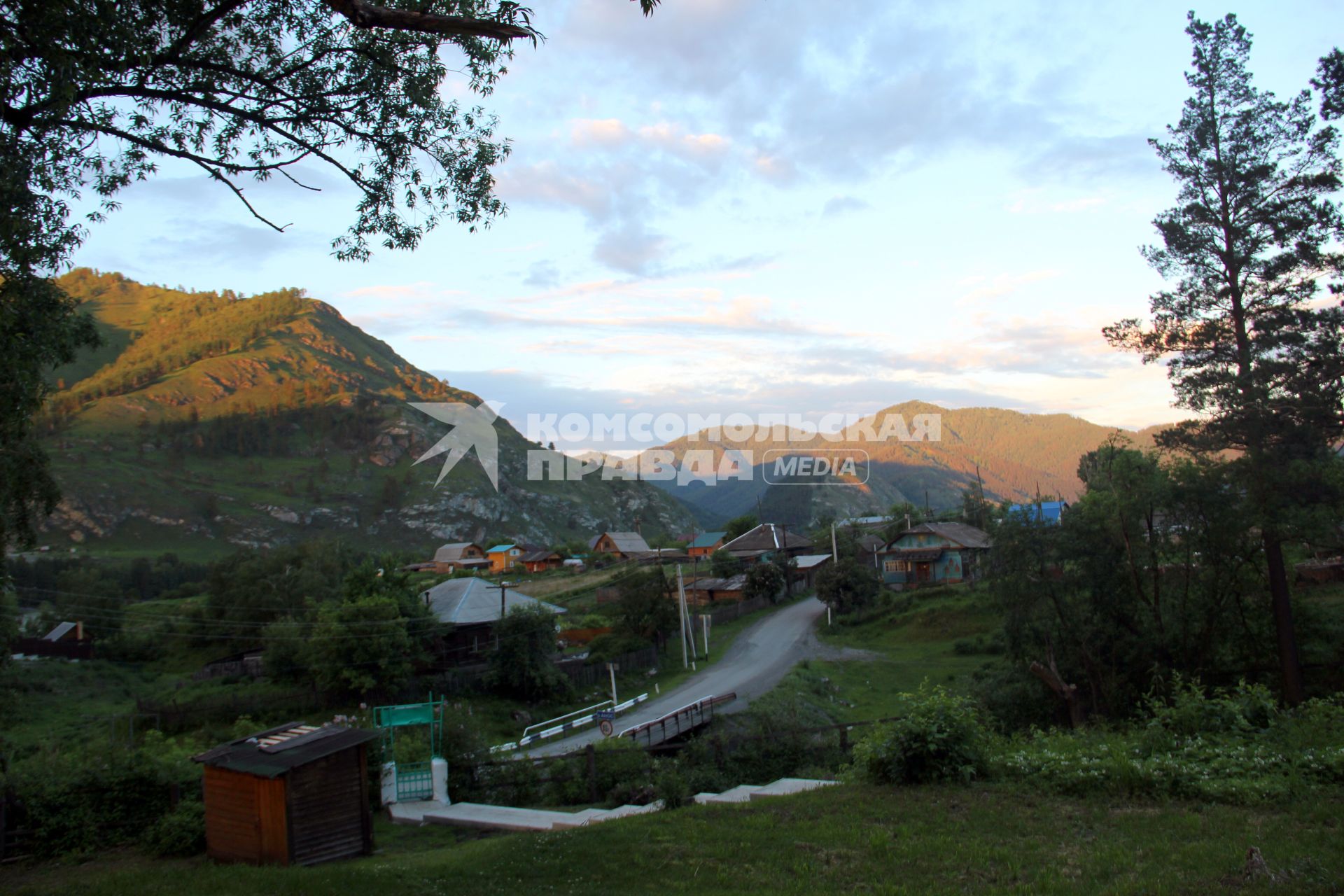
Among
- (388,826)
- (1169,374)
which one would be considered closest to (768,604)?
(1169,374)

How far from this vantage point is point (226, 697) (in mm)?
31375

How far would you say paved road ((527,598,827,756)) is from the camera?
27.5 metres

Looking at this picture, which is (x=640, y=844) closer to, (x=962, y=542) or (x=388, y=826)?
(x=388, y=826)

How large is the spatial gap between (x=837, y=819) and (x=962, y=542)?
48.7 meters

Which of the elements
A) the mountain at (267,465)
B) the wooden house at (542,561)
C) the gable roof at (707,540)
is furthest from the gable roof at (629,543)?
the mountain at (267,465)

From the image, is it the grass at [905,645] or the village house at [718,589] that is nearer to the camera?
the grass at [905,645]

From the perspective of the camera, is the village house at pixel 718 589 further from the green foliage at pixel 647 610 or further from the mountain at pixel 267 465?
the mountain at pixel 267 465

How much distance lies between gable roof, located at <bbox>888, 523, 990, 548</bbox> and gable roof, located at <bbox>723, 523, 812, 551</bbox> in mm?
14987

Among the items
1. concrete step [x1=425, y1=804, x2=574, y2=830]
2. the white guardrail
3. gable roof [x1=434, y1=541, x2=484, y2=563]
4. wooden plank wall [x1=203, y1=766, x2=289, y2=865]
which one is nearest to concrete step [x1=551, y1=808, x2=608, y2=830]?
concrete step [x1=425, y1=804, x2=574, y2=830]

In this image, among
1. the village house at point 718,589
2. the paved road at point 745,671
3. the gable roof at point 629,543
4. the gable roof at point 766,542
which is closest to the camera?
the paved road at point 745,671

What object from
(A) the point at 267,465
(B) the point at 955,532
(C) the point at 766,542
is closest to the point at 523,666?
(B) the point at 955,532

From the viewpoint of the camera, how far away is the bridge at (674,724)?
23016 mm

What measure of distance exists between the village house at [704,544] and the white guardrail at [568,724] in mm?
51534

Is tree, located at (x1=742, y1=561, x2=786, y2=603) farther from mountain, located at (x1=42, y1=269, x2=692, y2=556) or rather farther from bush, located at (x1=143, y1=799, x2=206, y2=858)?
mountain, located at (x1=42, y1=269, x2=692, y2=556)
